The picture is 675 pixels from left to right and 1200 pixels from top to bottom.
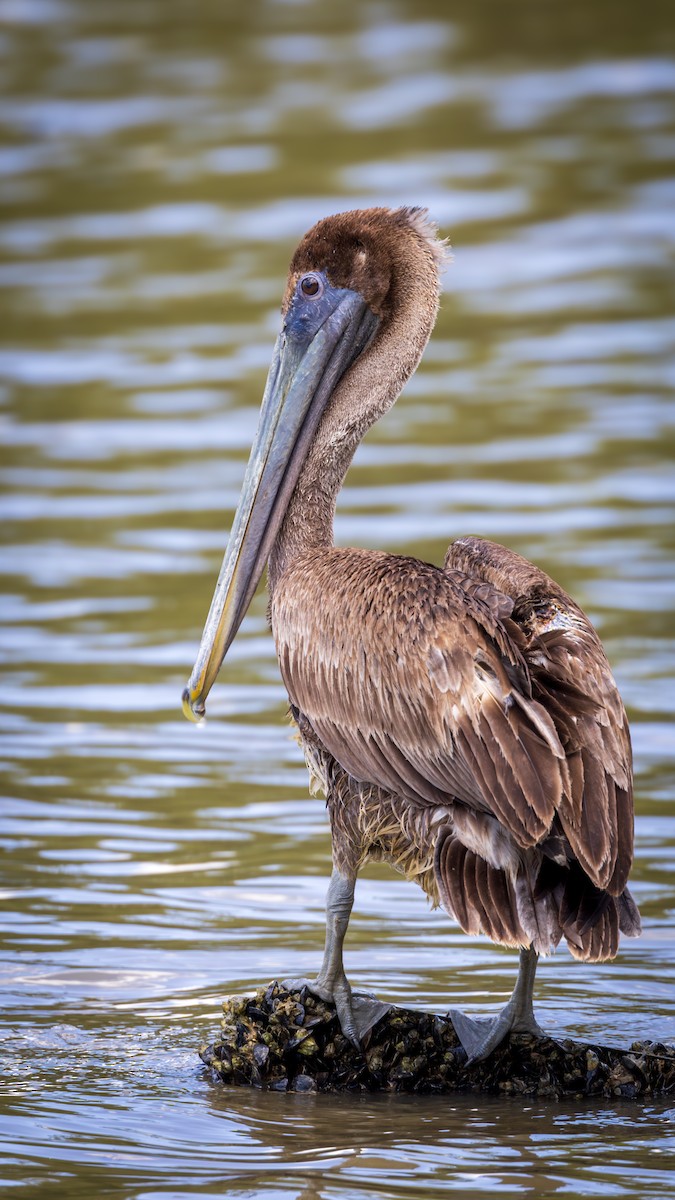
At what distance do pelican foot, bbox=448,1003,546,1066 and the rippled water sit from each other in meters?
0.12

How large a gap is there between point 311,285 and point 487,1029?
214 centimetres

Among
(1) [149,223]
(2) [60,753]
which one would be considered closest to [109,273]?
(1) [149,223]

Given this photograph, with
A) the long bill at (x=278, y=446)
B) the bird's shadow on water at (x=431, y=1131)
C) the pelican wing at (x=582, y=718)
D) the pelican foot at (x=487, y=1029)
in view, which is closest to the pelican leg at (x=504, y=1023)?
the pelican foot at (x=487, y=1029)

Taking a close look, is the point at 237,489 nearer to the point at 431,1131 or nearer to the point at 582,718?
the point at 582,718

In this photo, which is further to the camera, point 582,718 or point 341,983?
point 341,983

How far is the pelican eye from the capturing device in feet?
19.1

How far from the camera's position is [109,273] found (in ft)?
56.5

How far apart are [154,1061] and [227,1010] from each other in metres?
0.22

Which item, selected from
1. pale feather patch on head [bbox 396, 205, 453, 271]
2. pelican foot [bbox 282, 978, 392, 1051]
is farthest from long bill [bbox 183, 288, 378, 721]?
pelican foot [bbox 282, 978, 392, 1051]

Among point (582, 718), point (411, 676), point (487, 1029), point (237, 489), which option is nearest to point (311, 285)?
point (411, 676)

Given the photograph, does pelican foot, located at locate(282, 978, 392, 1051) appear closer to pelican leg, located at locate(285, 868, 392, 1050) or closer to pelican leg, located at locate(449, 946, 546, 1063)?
pelican leg, located at locate(285, 868, 392, 1050)

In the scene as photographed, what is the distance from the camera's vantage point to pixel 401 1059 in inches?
195

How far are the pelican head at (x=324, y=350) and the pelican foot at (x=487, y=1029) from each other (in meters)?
1.32

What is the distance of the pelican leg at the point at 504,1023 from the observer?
4.91m
